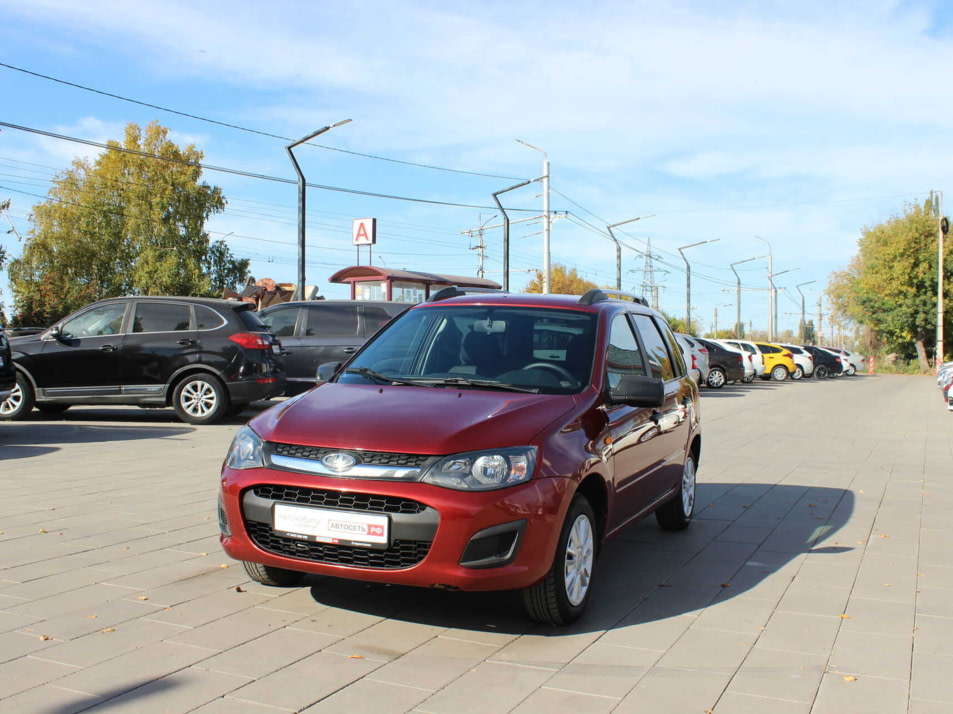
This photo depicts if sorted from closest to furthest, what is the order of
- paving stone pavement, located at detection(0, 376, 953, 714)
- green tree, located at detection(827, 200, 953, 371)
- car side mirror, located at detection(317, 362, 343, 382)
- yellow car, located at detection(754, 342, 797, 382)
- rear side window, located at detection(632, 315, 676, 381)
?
paving stone pavement, located at detection(0, 376, 953, 714), car side mirror, located at detection(317, 362, 343, 382), rear side window, located at detection(632, 315, 676, 381), yellow car, located at detection(754, 342, 797, 382), green tree, located at detection(827, 200, 953, 371)

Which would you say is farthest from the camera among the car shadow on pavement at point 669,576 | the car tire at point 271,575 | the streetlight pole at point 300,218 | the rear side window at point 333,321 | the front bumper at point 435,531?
the streetlight pole at point 300,218

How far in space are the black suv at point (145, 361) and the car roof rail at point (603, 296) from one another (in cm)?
728

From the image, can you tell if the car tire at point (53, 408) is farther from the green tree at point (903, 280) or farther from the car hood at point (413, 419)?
the green tree at point (903, 280)

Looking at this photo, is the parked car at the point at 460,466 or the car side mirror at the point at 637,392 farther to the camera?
the car side mirror at the point at 637,392

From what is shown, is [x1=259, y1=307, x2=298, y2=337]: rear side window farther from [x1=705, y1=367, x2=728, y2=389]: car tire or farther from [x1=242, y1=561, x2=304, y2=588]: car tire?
[x1=705, y1=367, x2=728, y2=389]: car tire

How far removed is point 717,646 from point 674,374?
2826 millimetres

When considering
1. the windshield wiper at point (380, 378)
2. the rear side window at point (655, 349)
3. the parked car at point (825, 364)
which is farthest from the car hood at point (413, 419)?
the parked car at point (825, 364)

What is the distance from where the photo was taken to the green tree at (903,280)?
57.1 m

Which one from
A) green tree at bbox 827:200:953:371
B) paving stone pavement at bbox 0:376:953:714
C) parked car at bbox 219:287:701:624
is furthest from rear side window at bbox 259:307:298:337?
green tree at bbox 827:200:953:371

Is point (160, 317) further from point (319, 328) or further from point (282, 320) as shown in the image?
point (319, 328)

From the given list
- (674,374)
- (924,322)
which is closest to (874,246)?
(924,322)

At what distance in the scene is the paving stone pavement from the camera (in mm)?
3553

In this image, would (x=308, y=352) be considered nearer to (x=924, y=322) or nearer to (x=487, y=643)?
(x=487, y=643)

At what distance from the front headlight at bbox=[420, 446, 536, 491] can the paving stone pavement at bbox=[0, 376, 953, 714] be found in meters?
0.74
